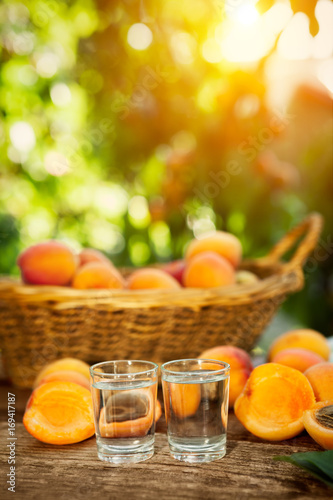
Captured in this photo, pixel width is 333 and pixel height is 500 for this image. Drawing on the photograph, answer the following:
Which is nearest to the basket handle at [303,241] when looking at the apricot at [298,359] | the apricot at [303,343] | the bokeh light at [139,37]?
the apricot at [303,343]

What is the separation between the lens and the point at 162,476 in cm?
56

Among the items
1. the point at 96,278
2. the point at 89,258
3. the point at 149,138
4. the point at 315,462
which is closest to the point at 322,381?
the point at 315,462

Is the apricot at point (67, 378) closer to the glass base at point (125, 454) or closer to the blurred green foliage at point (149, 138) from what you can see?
the glass base at point (125, 454)

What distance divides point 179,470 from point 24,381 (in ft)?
1.79

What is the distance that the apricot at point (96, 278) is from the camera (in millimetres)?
1058

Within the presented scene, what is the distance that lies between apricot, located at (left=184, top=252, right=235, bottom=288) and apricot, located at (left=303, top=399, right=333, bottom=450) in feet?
1.55

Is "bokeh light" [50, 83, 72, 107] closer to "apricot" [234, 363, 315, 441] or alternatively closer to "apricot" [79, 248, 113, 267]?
"apricot" [79, 248, 113, 267]

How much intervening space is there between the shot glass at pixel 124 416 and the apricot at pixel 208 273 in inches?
19.3

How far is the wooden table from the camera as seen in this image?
514 mm

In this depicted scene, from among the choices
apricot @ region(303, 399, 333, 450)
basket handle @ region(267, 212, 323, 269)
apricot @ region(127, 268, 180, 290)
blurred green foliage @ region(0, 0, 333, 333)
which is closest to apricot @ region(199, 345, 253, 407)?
apricot @ region(303, 399, 333, 450)

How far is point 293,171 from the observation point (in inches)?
73.8

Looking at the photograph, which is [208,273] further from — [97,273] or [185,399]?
[185,399]

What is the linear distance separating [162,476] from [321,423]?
0.19 m

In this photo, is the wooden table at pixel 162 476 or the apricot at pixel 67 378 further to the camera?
the apricot at pixel 67 378
